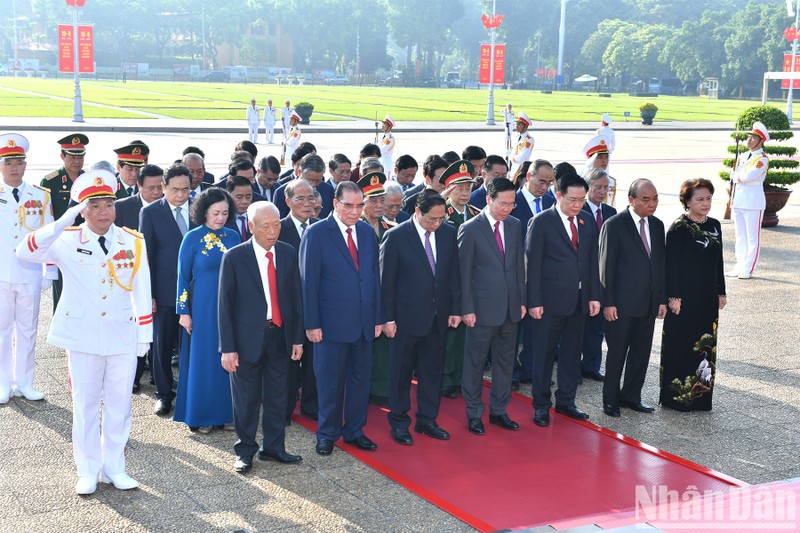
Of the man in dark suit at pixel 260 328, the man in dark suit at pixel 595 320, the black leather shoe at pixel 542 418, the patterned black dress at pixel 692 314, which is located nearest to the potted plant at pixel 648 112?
the man in dark suit at pixel 595 320

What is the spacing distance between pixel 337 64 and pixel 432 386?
133 metres

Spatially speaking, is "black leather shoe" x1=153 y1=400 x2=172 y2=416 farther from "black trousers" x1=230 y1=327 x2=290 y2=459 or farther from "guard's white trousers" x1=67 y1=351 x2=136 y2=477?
"guard's white trousers" x1=67 y1=351 x2=136 y2=477

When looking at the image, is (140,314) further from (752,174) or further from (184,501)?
(752,174)

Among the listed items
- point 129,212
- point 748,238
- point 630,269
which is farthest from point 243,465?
point 748,238

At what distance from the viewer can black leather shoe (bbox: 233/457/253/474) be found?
645 centimetres

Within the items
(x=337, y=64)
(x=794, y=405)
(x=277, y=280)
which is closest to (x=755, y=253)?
(x=794, y=405)

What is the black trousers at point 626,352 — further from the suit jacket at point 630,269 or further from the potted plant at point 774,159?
the potted plant at point 774,159

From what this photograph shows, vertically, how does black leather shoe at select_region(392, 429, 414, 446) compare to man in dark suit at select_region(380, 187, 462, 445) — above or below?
below

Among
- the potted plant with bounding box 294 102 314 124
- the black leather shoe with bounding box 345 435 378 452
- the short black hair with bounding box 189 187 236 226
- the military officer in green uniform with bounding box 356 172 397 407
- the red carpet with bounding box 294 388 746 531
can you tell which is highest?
the potted plant with bounding box 294 102 314 124

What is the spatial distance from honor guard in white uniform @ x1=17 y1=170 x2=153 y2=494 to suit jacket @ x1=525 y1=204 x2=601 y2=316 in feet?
10.7

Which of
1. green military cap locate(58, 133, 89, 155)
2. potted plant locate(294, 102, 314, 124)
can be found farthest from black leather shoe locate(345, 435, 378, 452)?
potted plant locate(294, 102, 314, 124)

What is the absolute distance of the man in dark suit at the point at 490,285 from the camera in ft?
24.2

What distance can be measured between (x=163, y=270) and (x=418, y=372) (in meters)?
2.34

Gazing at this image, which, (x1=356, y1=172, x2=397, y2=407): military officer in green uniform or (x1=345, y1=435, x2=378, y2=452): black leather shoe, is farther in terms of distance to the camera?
(x1=356, y1=172, x2=397, y2=407): military officer in green uniform
